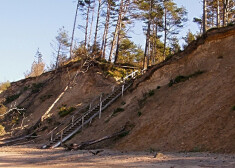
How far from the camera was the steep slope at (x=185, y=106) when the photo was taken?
43.3ft

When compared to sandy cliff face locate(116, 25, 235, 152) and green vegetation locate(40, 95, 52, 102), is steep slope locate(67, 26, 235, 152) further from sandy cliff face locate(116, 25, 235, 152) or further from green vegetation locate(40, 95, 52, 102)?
green vegetation locate(40, 95, 52, 102)

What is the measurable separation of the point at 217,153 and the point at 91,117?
1292cm

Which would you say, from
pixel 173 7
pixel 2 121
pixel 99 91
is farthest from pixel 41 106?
pixel 173 7

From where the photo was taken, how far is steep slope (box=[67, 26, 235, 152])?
520 inches

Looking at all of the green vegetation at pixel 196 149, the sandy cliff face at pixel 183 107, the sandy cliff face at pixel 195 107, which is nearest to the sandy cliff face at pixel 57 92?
the sandy cliff face at pixel 183 107

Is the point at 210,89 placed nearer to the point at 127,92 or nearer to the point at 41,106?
the point at 127,92

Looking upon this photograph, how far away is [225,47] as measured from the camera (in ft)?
63.9

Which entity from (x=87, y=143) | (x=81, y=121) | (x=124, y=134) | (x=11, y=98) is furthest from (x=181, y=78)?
(x=11, y=98)

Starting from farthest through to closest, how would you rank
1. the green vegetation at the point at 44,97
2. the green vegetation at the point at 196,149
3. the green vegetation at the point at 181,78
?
the green vegetation at the point at 44,97 < the green vegetation at the point at 181,78 < the green vegetation at the point at 196,149

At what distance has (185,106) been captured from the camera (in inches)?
650

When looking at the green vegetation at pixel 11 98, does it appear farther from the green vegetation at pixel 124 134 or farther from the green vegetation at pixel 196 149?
the green vegetation at pixel 196 149

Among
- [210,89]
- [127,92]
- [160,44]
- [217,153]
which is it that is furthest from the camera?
[160,44]

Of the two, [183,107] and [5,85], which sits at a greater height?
[5,85]

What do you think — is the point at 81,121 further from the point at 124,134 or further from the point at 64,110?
the point at 124,134
